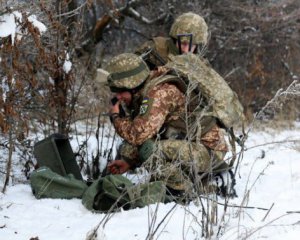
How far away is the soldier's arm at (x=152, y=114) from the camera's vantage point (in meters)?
3.77

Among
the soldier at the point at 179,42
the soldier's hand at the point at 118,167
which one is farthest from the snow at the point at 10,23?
the soldier at the point at 179,42

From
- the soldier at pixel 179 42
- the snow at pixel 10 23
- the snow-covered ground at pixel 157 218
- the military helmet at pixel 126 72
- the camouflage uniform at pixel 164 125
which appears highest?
the snow at pixel 10 23

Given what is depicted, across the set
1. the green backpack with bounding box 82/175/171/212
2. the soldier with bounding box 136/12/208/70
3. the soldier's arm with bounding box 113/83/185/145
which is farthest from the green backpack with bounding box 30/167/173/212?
the soldier with bounding box 136/12/208/70

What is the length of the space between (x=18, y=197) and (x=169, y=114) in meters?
1.18

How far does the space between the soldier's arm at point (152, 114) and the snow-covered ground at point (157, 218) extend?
58cm

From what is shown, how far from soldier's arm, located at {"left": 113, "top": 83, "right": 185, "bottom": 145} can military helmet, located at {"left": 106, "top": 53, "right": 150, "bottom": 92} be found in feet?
0.66

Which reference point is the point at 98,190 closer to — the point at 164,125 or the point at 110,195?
the point at 110,195

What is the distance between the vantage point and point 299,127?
7.87 meters

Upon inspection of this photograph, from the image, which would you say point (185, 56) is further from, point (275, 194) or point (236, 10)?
point (236, 10)

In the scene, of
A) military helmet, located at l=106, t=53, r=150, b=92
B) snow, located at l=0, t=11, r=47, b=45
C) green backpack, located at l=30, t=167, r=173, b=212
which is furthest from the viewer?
military helmet, located at l=106, t=53, r=150, b=92

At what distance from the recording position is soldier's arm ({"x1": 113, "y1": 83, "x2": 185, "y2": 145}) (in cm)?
377

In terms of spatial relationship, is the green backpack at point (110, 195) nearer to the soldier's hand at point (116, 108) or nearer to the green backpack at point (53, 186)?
the green backpack at point (53, 186)

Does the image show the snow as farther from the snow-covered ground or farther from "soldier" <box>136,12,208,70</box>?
"soldier" <box>136,12,208,70</box>

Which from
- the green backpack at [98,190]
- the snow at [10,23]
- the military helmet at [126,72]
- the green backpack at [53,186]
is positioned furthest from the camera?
the military helmet at [126,72]
